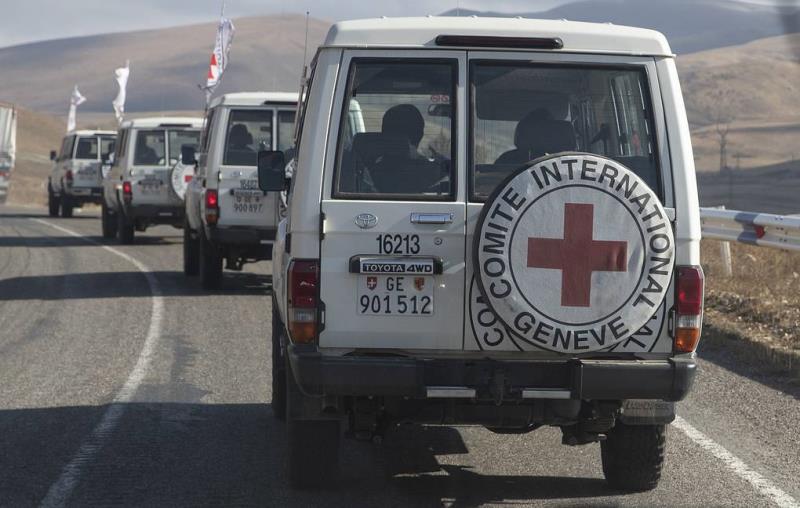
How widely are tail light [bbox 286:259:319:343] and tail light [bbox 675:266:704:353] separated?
1.57 meters

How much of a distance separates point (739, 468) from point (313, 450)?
2265mm

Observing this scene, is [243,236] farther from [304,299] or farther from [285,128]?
[304,299]

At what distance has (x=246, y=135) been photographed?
49.9ft

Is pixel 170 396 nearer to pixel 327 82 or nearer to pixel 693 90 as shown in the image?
pixel 327 82

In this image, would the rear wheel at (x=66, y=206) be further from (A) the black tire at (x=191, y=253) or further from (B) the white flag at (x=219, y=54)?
(A) the black tire at (x=191, y=253)

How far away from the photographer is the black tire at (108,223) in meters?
24.8

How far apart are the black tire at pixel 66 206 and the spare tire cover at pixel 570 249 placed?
1136 inches

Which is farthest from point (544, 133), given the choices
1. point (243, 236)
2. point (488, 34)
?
point (243, 236)

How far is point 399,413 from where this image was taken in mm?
5934

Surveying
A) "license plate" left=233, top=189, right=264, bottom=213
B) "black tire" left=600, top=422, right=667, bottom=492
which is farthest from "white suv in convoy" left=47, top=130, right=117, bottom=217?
"black tire" left=600, top=422, right=667, bottom=492

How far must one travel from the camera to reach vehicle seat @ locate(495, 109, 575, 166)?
592 cm

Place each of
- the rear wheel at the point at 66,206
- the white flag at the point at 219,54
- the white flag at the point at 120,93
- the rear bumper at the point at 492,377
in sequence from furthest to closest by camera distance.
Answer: the white flag at the point at 120,93
the rear wheel at the point at 66,206
the white flag at the point at 219,54
the rear bumper at the point at 492,377

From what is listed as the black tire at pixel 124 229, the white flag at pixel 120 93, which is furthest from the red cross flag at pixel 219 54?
the white flag at pixel 120 93

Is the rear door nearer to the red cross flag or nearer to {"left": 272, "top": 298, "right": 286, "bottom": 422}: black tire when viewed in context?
{"left": 272, "top": 298, "right": 286, "bottom": 422}: black tire
